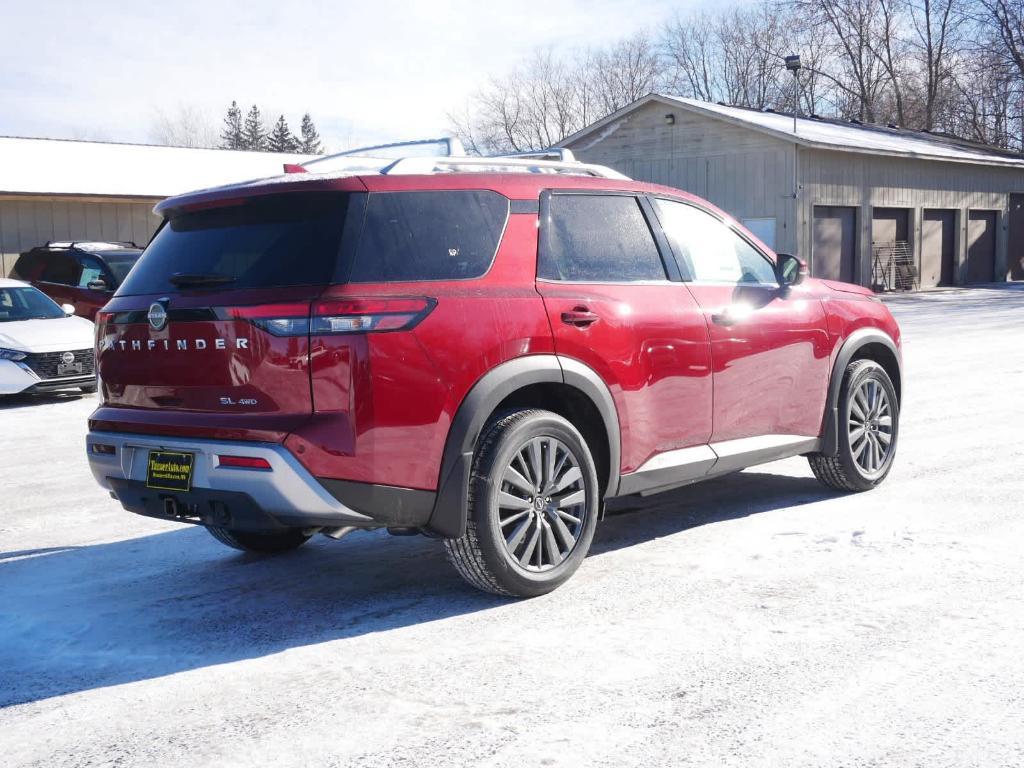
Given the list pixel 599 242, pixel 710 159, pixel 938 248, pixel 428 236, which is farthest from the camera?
pixel 938 248

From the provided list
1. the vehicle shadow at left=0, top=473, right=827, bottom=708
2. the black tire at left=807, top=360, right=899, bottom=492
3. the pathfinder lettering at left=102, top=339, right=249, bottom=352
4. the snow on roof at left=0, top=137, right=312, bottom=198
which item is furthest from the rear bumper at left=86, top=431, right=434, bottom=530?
the snow on roof at left=0, top=137, right=312, bottom=198

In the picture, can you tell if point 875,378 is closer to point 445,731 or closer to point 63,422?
point 445,731

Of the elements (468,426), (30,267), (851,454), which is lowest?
(851,454)

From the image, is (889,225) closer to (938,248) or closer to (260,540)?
(938,248)

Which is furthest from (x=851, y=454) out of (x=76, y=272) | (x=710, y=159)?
(x=710, y=159)

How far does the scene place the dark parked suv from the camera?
17.2 metres

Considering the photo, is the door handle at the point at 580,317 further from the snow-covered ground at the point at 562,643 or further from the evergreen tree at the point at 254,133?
the evergreen tree at the point at 254,133

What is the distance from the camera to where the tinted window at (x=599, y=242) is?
5.29 meters

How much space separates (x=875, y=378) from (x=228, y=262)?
414cm

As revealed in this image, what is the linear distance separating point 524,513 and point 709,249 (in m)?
2.06

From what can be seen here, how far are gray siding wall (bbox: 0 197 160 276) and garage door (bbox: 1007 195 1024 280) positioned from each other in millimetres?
29268

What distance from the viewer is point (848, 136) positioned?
35.8 meters

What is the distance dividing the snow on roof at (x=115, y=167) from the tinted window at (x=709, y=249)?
20.6 m

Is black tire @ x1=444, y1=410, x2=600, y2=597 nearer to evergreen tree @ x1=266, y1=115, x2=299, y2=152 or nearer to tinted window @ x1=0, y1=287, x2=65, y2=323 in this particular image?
tinted window @ x1=0, y1=287, x2=65, y2=323
